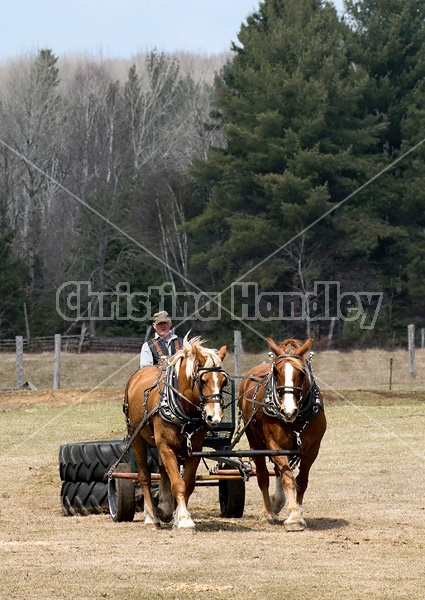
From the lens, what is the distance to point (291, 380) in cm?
887

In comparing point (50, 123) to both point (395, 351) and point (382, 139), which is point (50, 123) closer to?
point (382, 139)

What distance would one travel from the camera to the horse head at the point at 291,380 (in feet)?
28.9

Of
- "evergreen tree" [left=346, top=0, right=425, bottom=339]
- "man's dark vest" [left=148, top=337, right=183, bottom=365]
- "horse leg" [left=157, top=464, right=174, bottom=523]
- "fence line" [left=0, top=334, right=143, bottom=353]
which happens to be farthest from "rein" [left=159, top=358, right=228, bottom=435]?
"evergreen tree" [left=346, top=0, right=425, bottom=339]

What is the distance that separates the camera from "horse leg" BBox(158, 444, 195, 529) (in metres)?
8.71

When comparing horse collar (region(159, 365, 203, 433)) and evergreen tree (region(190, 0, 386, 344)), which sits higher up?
evergreen tree (region(190, 0, 386, 344))

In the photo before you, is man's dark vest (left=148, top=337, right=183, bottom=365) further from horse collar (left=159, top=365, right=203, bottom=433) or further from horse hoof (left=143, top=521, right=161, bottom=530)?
horse hoof (left=143, top=521, right=161, bottom=530)

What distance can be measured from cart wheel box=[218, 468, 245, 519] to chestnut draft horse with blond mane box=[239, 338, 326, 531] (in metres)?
0.32

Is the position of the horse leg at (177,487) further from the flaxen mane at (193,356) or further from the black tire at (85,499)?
the black tire at (85,499)

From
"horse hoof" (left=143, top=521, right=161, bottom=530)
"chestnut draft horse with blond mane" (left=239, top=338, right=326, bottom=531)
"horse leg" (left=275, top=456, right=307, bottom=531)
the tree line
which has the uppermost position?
the tree line

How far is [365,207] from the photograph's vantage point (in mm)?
45625

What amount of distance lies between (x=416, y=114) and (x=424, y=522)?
128 ft

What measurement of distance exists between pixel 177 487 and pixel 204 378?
42.4 inches

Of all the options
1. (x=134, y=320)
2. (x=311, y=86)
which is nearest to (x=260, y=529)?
(x=311, y=86)

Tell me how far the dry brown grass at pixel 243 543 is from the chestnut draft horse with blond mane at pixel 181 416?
0.40 m
